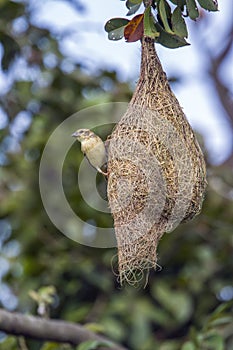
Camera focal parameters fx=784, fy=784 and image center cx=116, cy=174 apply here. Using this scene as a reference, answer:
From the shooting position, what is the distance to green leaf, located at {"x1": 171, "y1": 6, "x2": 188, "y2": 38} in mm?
1729

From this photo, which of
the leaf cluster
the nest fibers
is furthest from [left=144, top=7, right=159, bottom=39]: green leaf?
the nest fibers

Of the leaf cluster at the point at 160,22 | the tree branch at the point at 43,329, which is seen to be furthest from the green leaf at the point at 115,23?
the tree branch at the point at 43,329

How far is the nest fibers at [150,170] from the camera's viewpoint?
1.89 meters

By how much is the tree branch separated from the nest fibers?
84 centimetres

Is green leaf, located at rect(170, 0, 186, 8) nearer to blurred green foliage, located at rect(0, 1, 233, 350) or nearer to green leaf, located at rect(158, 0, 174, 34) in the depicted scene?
green leaf, located at rect(158, 0, 174, 34)

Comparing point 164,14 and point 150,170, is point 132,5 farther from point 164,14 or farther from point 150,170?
point 150,170

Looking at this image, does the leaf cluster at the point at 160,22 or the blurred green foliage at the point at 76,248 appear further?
the blurred green foliage at the point at 76,248

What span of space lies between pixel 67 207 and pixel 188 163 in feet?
7.57

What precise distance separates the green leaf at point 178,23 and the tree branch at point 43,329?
1320 millimetres

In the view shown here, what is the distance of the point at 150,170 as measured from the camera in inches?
74.5

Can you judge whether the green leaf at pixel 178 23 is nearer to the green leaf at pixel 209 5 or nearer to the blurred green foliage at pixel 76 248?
the green leaf at pixel 209 5

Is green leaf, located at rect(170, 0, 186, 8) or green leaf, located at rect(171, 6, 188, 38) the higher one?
green leaf, located at rect(170, 0, 186, 8)

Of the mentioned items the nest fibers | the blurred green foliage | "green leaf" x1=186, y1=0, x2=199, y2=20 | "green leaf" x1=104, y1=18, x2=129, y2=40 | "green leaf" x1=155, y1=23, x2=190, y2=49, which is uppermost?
"green leaf" x1=186, y1=0, x2=199, y2=20

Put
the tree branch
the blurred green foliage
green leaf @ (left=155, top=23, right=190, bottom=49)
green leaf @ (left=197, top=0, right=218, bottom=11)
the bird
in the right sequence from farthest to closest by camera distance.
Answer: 1. the blurred green foliage
2. the tree branch
3. the bird
4. green leaf @ (left=155, top=23, right=190, bottom=49)
5. green leaf @ (left=197, top=0, right=218, bottom=11)
